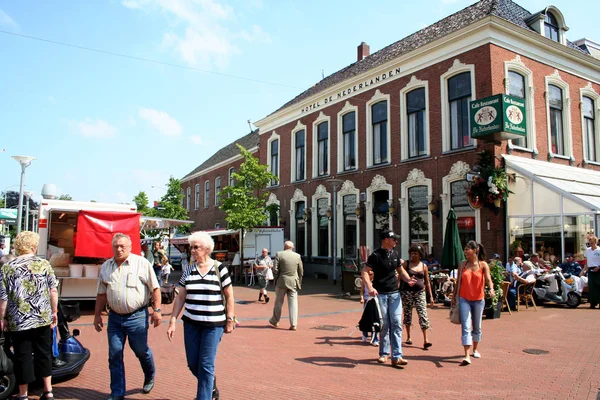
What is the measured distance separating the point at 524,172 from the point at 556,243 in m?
2.32

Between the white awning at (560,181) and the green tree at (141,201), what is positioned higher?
the green tree at (141,201)

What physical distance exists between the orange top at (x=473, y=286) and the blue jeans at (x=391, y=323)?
0.98 m

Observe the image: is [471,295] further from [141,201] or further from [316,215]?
[141,201]

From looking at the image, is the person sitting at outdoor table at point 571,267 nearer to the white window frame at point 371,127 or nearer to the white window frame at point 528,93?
the white window frame at point 528,93

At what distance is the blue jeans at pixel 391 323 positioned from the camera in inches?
250

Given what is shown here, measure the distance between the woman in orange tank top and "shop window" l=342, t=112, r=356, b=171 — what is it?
14632mm

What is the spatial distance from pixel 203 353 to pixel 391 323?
300 cm

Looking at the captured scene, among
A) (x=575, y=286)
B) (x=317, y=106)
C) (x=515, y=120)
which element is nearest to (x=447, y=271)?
(x=575, y=286)

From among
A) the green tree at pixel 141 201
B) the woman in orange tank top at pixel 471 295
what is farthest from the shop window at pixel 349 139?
the green tree at pixel 141 201

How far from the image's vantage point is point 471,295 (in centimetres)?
667

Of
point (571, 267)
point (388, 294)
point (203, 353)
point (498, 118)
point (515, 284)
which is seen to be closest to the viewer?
point (203, 353)

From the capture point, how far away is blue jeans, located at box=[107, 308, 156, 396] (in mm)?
4723

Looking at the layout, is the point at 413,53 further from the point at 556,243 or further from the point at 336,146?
the point at 556,243

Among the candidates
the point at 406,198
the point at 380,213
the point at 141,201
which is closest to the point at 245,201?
the point at 380,213
